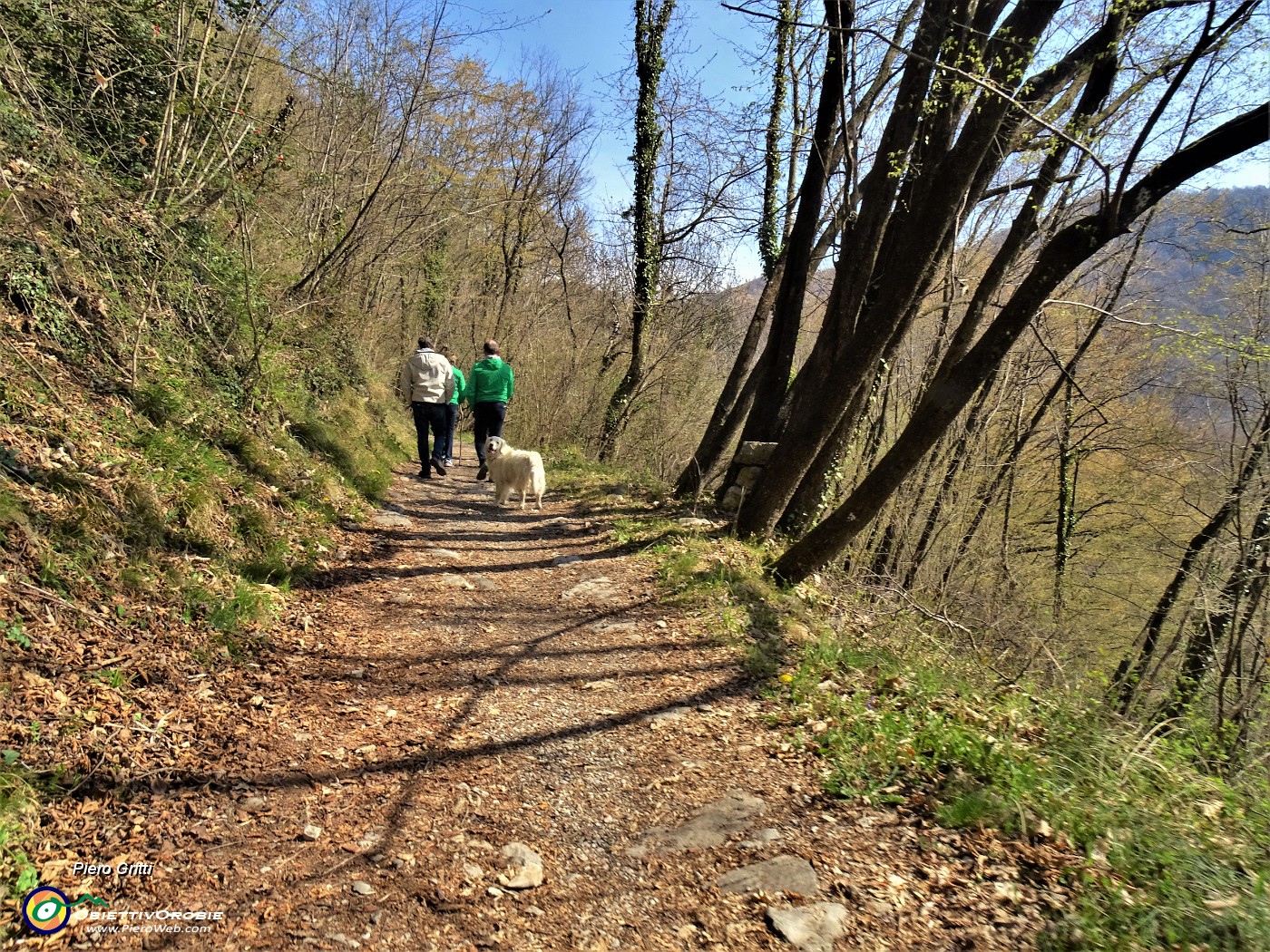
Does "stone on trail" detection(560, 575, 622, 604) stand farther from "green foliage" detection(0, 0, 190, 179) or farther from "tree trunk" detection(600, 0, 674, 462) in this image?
"tree trunk" detection(600, 0, 674, 462)

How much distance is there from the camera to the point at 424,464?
1074 centimetres

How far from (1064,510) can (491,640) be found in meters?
14.9

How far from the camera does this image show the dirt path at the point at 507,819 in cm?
250

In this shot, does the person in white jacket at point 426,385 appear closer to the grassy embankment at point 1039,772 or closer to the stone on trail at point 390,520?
the stone on trail at point 390,520

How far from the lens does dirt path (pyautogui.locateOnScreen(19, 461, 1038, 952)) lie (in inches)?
98.4

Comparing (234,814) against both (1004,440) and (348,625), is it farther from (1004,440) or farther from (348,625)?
(1004,440)

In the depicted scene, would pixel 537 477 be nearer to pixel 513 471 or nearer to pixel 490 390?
pixel 513 471

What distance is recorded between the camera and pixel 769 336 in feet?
29.1

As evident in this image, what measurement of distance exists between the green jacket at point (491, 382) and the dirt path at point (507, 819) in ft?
18.7

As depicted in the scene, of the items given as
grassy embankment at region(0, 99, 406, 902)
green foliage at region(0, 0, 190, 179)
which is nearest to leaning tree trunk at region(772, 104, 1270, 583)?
grassy embankment at region(0, 99, 406, 902)

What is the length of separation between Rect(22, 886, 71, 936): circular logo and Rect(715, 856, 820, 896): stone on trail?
238 cm

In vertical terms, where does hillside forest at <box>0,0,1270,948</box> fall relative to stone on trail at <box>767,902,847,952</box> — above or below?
above

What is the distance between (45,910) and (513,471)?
7429 mm

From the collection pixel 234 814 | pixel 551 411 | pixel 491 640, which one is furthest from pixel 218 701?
pixel 551 411
